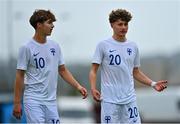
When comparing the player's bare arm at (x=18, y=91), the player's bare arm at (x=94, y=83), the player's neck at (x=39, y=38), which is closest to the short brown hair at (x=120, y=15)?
the player's bare arm at (x=94, y=83)

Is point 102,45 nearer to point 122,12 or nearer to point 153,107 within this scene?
point 122,12

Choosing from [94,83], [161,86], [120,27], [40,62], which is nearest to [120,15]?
[120,27]

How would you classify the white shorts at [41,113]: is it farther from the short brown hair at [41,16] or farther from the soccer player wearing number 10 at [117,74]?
the short brown hair at [41,16]

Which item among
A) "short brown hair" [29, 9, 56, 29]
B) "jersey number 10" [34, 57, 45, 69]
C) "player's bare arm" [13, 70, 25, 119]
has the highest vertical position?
"short brown hair" [29, 9, 56, 29]

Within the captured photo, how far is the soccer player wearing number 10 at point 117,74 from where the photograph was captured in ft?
37.3

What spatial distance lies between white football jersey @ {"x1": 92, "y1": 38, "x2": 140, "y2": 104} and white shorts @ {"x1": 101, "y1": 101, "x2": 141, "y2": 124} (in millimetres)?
66

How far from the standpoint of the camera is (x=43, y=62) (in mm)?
11164

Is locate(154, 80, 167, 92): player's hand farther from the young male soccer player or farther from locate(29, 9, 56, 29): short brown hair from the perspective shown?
locate(29, 9, 56, 29): short brown hair

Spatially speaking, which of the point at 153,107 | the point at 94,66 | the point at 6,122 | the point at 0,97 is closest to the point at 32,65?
the point at 94,66

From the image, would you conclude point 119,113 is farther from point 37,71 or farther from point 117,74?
point 37,71

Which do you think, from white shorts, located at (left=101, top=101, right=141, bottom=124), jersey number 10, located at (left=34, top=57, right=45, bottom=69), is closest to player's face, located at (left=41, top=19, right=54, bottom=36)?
jersey number 10, located at (left=34, top=57, right=45, bottom=69)

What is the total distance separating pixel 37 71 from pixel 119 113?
4.09ft

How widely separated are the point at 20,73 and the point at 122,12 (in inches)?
62.0

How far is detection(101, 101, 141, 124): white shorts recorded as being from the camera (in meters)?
11.4
